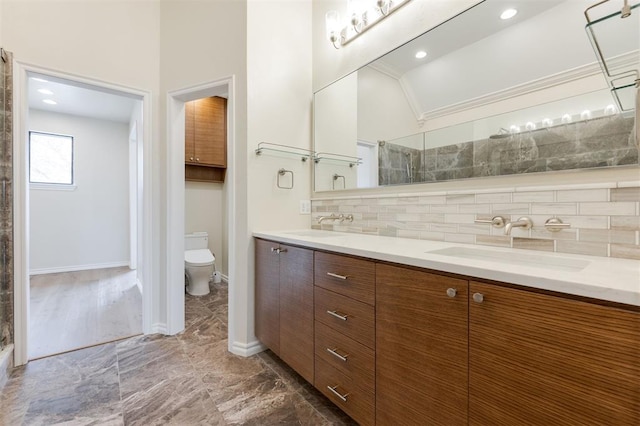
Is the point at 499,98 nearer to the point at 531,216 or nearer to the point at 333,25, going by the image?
the point at 531,216

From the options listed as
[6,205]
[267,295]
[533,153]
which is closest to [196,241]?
[6,205]

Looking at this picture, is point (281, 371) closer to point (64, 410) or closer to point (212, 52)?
point (64, 410)

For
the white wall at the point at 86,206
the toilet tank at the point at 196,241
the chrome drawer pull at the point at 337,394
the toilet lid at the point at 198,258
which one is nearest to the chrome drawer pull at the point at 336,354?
the chrome drawer pull at the point at 337,394

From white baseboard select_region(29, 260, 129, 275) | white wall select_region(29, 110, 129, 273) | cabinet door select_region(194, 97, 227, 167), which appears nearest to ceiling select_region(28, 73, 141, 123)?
white wall select_region(29, 110, 129, 273)

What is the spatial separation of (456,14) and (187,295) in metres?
3.50

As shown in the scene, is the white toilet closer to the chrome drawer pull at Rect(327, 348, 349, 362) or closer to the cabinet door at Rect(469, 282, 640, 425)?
the chrome drawer pull at Rect(327, 348, 349, 362)

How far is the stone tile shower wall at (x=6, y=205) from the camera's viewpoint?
5.64 ft

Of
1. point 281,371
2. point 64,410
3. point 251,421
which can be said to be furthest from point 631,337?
point 64,410

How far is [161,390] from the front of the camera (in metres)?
1.57

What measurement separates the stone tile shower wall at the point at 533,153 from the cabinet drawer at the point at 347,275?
72cm

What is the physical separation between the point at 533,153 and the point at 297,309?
4.49 ft

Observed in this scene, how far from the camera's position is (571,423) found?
0.63m

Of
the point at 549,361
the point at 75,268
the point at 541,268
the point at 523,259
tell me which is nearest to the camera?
the point at 549,361

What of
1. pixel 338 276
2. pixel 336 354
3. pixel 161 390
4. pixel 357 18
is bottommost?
pixel 161 390
